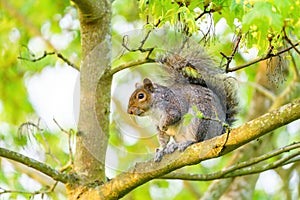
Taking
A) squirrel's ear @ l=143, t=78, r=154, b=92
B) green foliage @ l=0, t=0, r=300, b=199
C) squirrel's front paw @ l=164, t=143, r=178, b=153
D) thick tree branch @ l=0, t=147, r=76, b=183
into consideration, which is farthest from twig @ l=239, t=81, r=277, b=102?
thick tree branch @ l=0, t=147, r=76, b=183

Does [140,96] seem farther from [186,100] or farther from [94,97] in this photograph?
[94,97]

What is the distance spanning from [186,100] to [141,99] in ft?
0.71

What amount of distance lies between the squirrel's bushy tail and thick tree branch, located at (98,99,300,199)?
0.37 m

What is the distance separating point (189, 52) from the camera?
2438 mm

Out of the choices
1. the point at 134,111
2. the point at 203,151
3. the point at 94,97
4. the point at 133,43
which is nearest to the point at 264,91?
the point at 134,111

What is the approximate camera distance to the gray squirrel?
2486 millimetres

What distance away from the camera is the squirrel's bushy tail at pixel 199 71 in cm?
243

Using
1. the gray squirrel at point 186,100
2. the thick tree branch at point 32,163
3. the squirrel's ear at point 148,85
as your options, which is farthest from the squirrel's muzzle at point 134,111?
the thick tree branch at point 32,163

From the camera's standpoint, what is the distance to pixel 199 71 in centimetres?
247

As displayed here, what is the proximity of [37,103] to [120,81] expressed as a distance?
2430 millimetres

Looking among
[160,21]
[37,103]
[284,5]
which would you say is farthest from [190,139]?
[37,103]

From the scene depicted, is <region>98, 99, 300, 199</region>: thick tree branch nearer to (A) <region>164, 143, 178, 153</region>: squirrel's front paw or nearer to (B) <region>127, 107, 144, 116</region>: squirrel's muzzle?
(A) <region>164, 143, 178, 153</region>: squirrel's front paw

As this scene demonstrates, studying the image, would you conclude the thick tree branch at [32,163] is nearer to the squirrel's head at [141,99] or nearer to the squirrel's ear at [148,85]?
the squirrel's head at [141,99]

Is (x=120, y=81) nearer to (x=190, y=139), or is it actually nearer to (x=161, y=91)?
(x=161, y=91)
